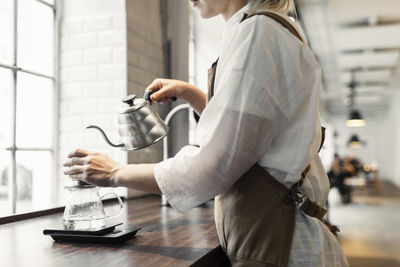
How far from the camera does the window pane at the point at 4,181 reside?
2.13m

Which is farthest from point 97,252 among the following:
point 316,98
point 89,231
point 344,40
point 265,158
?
point 344,40

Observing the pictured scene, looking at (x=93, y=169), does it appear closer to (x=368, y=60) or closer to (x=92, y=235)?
(x=92, y=235)

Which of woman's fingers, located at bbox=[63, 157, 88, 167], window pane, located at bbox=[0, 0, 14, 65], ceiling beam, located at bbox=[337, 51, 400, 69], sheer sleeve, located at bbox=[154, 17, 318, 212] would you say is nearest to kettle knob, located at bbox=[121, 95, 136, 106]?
woman's fingers, located at bbox=[63, 157, 88, 167]

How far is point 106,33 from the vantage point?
2.45 meters

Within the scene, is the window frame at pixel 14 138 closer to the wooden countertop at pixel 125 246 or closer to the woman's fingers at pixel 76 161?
the wooden countertop at pixel 125 246

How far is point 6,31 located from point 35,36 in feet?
0.74

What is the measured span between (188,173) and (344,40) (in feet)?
25.3

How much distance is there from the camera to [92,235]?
1190 millimetres


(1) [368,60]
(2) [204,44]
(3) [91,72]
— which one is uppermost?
(1) [368,60]

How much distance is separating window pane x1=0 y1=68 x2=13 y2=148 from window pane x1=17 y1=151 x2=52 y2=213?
0.11 m

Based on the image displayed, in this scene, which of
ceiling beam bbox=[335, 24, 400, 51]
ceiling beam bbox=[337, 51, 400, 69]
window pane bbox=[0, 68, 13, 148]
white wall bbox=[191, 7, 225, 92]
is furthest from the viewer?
ceiling beam bbox=[337, 51, 400, 69]

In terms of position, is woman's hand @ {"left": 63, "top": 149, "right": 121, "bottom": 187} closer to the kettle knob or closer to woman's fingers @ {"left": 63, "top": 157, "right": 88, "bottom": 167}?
woman's fingers @ {"left": 63, "top": 157, "right": 88, "bottom": 167}

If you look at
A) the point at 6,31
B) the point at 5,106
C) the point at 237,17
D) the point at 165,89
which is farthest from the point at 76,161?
the point at 6,31

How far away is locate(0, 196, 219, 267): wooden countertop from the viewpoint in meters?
0.99
